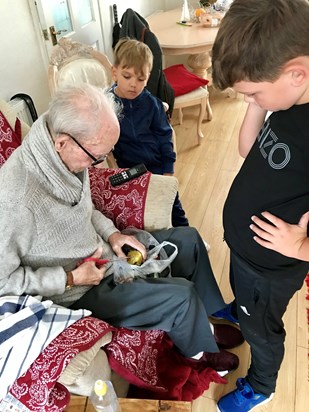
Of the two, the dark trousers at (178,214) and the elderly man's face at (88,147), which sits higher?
the elderly man's face at (88,147)

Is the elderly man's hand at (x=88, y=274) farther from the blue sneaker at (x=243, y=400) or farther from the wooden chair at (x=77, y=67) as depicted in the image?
the wooden chair at (x=77, y=67)

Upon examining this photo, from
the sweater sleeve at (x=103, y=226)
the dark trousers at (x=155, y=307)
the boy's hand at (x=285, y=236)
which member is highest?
the boy's hand at (x=285, y=236)

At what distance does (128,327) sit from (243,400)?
20.9 inches

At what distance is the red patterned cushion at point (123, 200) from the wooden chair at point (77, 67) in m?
0.45

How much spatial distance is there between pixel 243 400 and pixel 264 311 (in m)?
0.45

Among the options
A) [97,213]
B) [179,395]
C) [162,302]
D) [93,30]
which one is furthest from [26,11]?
[179,395]

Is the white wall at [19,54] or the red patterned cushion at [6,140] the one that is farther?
the white wall at [19,54]

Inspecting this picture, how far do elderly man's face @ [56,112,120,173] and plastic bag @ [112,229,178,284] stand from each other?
16.3 inches

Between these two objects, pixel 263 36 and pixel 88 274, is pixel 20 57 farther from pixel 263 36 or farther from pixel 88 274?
pixel 263 36

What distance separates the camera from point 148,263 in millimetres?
1321

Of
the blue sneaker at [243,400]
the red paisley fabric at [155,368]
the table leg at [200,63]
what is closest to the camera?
the red paisley fabric at [155,368]

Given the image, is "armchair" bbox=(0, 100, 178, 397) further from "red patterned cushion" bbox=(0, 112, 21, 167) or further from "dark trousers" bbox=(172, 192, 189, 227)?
"dark trousers" bbox=(172, 192, 189, 227)

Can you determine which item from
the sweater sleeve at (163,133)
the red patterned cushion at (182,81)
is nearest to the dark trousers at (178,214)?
the sweater sleeve at (163,133)

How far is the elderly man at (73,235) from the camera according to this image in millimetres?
1031
